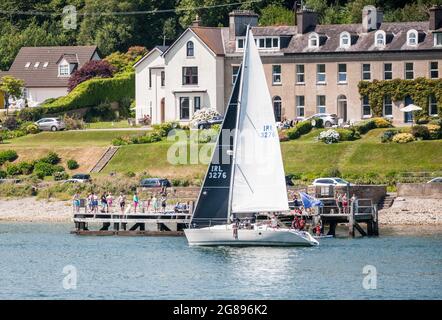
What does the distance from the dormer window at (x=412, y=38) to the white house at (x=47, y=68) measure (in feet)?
121

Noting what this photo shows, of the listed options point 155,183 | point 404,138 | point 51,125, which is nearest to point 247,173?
point 155,183

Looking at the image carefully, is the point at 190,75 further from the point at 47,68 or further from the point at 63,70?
the point at 47,68

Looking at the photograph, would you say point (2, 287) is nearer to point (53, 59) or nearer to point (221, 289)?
point (221, 289)

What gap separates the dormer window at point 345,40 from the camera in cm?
10431

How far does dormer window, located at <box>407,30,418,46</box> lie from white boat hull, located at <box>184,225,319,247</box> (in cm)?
3883

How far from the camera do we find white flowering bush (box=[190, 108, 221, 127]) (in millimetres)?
104625

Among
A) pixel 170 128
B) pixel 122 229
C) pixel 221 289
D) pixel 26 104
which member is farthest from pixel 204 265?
pixel 26 104

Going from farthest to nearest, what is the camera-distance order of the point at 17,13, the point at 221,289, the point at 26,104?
1. the point at 17,13
2. the point at 26,104
3. the point at 221,289

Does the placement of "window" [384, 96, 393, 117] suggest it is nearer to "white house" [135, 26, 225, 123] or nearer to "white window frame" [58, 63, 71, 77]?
"white house" [135, 26, 225, 123]

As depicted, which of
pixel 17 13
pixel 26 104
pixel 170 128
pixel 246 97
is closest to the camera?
pixel 246 97

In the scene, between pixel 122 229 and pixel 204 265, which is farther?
pixel 122 229

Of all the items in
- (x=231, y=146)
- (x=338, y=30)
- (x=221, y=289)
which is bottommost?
(x=221, y=289)
